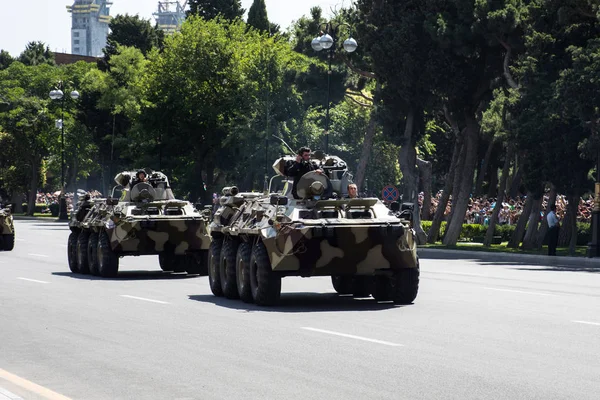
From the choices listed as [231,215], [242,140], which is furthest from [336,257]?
[242,140]

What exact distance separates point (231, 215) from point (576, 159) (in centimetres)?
2344

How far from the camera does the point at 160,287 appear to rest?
24266 mm

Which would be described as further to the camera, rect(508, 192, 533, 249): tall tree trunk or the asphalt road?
rect(508, 192, 533, 249): tall tree trunk

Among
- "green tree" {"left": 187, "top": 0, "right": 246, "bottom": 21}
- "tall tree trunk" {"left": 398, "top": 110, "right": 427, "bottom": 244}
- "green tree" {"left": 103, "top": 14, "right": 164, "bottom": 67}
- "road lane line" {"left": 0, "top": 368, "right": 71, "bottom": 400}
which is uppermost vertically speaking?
"green tree" {"left": 187, "top": 0, "right": 246, "bottom": 21}

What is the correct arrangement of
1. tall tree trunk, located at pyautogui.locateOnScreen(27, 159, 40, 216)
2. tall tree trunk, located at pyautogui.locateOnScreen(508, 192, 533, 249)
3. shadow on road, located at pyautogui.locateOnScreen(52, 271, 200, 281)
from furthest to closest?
tall tree trunk, located at pyautogui.locateOnScreen(27, 159, 40, 216) < tall tree trunk, located at pyautogui.locateOnScreen(508, 192, 533, 249) < shadow on road, located at pyautogui.locateOnScreen(52, 271, 200, 281)

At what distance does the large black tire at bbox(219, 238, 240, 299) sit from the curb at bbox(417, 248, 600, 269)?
57.4 ft

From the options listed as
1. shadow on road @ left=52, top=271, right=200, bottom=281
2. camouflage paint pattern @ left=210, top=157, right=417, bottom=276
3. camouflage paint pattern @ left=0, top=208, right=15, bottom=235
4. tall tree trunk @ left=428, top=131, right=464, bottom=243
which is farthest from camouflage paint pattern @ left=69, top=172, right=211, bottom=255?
tall tree trunk @ left=428, top=131, right=464, bottom=243

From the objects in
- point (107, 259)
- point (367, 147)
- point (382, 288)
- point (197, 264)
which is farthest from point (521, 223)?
point (382, 288)

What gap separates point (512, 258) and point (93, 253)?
16778mm

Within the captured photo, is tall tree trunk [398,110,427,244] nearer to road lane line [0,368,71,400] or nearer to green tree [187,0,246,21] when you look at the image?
road lane line [0,368,71,400]

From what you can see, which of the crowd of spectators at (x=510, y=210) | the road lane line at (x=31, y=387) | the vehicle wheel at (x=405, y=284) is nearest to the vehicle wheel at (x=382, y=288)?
the vehicle wheel at (x=405, y=284)

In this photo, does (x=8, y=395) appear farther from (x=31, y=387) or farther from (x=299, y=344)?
(x=299, y=344)

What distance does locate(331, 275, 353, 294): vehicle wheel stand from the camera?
21672 millimetres

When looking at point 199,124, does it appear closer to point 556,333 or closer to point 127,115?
point 127,115
